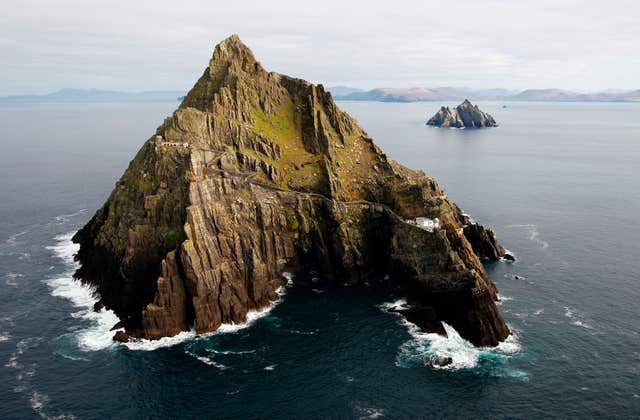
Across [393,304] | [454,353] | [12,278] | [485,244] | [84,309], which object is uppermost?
[485,244]

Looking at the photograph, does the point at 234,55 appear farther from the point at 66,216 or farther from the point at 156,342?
the point at 156,342

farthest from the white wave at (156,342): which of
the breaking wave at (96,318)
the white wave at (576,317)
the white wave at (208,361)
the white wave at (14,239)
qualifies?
the white wave at (576,317)

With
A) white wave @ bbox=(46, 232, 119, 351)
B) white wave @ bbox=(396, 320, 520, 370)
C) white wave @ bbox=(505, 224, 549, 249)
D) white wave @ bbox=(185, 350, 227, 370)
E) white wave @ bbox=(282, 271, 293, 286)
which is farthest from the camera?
white wave @ bbox=(505, 224, 549, 249)

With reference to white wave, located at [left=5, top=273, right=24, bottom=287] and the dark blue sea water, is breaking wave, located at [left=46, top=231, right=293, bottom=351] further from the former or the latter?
white wave, located at [left=5, top=273, right=24, bottom=287]

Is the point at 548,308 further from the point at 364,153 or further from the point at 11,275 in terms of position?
the point at 11,275

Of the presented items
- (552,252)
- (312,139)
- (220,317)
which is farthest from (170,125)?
(552,252)

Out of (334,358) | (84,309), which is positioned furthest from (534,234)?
(84,309)

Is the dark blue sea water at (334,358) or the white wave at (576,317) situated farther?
the white wave at (576,317)

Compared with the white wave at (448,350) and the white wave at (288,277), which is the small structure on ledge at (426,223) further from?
the white wave at (288,277)

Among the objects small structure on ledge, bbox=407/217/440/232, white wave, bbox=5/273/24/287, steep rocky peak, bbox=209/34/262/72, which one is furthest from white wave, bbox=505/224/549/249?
white wave, bbox=5/273/24/287
